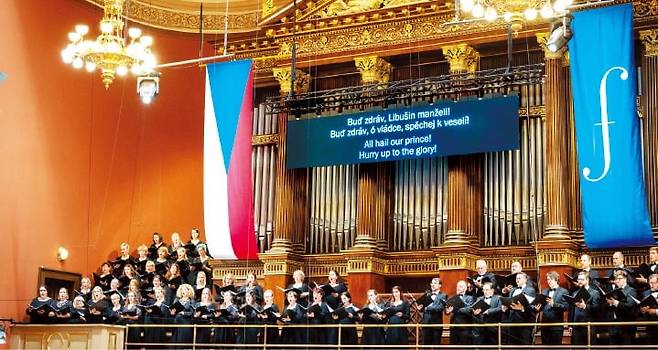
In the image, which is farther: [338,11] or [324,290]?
[338,11]

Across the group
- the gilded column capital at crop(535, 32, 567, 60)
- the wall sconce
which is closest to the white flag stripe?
the wall sconce

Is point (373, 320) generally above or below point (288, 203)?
below

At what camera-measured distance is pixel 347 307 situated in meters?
11.9

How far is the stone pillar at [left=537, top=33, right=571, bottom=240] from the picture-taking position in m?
12.8

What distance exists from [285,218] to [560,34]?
4.90m

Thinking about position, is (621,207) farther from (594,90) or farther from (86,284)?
(86,284)

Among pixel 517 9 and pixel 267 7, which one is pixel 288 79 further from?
pixel 517 9

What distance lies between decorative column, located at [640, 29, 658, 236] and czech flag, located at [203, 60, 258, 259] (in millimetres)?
4738

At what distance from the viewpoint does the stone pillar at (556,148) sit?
42.0 ft

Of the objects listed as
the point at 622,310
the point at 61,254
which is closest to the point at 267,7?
the point at 61,254

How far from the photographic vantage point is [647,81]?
12844mm

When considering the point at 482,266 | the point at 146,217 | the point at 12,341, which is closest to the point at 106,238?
the point at 146,217

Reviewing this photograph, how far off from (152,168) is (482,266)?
235 inches

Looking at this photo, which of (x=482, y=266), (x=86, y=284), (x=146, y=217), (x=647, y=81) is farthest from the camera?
(x=146, y=217)
